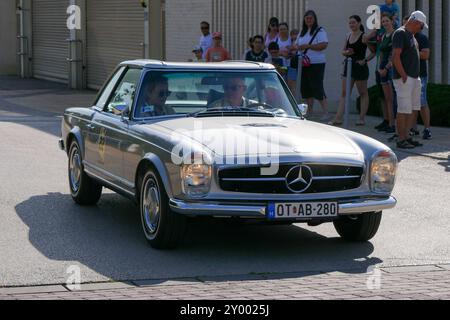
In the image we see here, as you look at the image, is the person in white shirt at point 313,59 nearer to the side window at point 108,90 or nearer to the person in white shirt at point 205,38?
the person in white shirt at point 205,38

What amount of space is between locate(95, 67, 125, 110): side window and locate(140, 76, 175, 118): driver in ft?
3.11

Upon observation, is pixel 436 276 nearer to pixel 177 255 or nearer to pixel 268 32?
pixel 177 255

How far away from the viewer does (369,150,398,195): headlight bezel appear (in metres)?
8.71

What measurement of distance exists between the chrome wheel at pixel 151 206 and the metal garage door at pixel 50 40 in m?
24.4

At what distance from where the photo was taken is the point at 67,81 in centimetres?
3297

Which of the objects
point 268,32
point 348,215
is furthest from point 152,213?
point 268,32

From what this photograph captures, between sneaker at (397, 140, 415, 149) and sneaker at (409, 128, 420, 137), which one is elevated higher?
sneaker at (409, 128, 420, 137)

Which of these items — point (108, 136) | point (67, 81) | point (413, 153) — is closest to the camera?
point (108, 136)

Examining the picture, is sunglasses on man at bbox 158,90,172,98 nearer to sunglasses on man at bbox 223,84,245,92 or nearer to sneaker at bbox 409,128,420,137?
sunglasses on man at bbox 223,84,245,92

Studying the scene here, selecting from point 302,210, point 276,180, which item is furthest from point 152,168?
point 302,210

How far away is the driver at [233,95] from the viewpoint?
9735 mm

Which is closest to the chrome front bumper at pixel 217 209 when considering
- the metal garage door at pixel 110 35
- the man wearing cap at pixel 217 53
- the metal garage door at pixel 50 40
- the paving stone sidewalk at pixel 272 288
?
the paving stone sidewalk at pixel 272 288

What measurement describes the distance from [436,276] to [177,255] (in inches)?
77.1

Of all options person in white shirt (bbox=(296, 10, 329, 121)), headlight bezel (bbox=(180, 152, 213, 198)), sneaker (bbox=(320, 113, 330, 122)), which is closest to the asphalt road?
headlight bezel (bbox=(180, 152, 213, 198))
